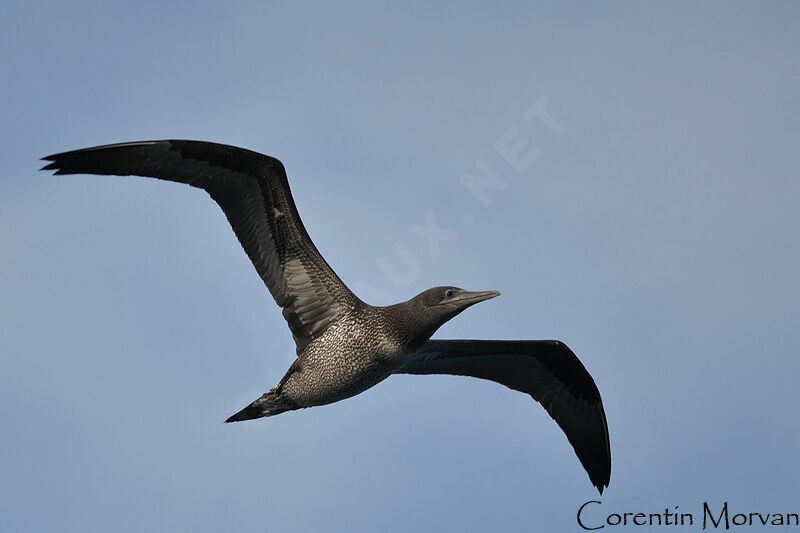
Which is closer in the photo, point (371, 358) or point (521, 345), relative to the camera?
point (371, 358)

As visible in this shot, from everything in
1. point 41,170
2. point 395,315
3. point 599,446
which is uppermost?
point 41,170

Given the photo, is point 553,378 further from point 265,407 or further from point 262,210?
point 262,210

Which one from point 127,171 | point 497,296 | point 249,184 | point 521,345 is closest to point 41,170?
point 127,171

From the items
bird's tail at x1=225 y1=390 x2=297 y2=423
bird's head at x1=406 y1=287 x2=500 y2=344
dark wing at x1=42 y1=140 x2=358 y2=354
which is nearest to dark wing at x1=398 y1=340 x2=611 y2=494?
bird's head at x1=406 y1=287 x2=500 y2=344

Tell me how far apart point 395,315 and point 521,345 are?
2.70 m

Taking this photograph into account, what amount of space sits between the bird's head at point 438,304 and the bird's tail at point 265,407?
198 centimetres

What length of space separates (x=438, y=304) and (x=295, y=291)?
6.42ft

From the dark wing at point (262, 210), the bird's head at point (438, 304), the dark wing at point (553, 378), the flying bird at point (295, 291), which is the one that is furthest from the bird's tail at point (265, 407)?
the dark wing at point (553, 378)

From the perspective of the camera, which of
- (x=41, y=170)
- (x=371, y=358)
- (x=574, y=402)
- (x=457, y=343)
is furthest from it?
(x=574, y=402)

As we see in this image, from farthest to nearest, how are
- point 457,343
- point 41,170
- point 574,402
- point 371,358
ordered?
1. point 574,402
2. point 457,343
3. point 371,358
4. point 41,170

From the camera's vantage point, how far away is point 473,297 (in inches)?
625

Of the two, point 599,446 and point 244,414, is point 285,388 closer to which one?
point 244,414

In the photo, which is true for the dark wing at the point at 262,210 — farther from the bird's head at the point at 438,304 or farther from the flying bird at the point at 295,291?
the bird's head at the point at 438,304

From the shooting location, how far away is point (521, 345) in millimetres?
17906
